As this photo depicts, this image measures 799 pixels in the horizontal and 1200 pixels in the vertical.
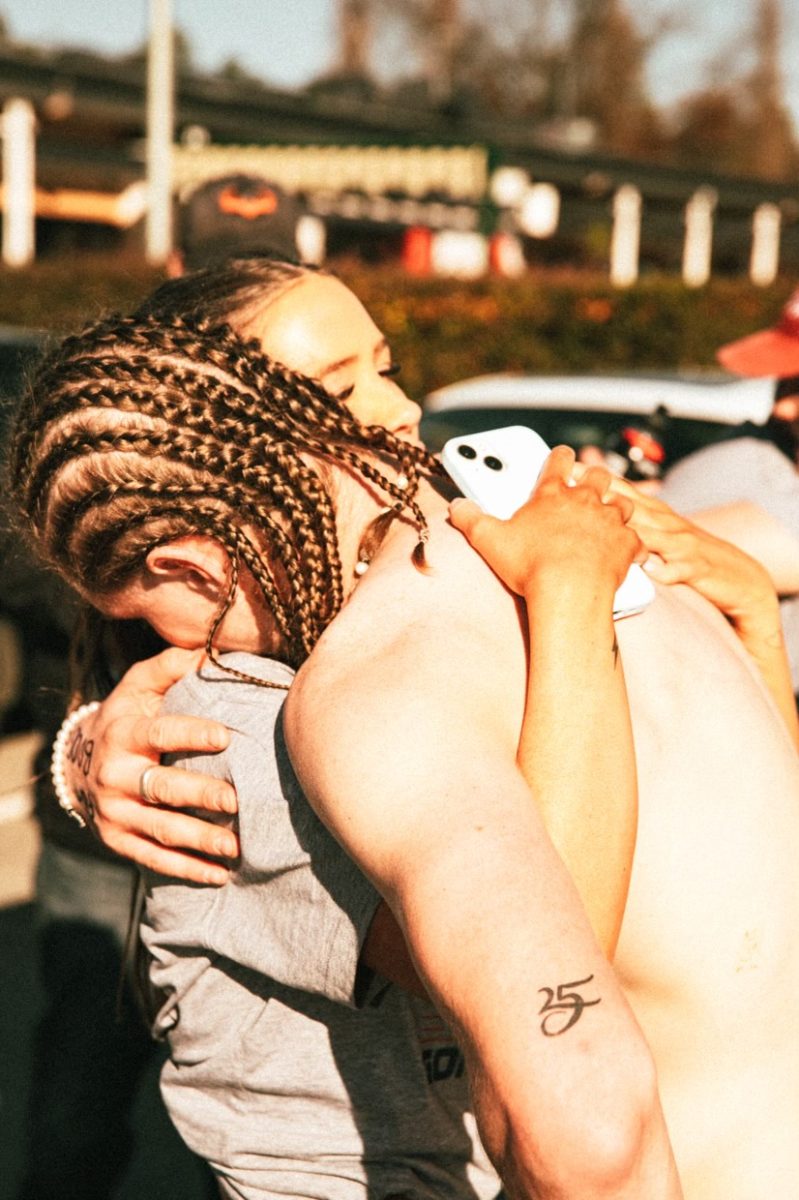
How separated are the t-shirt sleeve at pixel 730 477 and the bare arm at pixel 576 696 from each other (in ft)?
4.99

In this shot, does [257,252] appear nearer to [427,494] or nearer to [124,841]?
[427,494]

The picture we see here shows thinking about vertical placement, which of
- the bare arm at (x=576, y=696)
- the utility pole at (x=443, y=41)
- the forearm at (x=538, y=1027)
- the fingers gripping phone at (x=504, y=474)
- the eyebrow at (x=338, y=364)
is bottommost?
the forearm at (x=538, y=1027)

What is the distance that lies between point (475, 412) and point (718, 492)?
3333 mm

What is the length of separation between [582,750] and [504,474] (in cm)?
38

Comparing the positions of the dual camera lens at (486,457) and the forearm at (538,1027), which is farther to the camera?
the dual camera lens at (486,457)

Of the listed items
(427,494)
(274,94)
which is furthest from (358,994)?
(274,94)

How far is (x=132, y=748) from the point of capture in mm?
1861

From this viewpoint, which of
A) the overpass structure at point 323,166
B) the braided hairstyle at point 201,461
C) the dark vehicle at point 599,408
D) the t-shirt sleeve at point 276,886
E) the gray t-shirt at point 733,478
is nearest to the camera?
the t-shirt sleeve at point 276,886

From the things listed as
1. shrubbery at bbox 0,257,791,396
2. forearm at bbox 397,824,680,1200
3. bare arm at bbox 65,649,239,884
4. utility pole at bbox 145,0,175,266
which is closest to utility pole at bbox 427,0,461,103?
shrubbery at bbox 0,257,791,396

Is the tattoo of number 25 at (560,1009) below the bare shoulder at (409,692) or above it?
below

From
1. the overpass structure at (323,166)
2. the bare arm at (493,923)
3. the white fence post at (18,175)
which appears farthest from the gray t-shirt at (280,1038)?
the white fence post at (18,175)

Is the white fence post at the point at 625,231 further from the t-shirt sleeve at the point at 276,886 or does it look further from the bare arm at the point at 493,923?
the bare arm at the point at 493,923

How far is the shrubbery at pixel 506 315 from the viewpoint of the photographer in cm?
1395

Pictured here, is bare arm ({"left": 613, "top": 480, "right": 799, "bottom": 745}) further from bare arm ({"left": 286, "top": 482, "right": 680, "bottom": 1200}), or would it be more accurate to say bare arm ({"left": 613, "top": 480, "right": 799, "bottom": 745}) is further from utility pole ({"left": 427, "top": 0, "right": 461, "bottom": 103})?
utility pole ({"left": 427, "top": 0, "right": 461, "bottom": 103})
